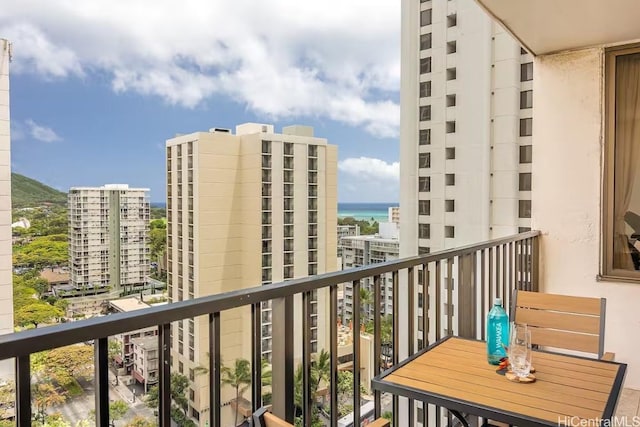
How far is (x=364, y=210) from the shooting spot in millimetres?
9805

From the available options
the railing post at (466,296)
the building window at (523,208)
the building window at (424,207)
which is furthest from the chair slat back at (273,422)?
the building window at (424,207)

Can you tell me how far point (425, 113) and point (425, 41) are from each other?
1.07 metres

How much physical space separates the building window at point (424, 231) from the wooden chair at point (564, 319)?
4.72 meters

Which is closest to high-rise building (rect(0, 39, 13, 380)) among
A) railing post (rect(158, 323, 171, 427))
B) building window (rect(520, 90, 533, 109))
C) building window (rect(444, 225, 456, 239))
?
railing post (rect(158, 323, 171, 427))

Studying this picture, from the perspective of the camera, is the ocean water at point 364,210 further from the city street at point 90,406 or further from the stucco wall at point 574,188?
the city street at point 90,406

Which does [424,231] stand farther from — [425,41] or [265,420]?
[265,420]

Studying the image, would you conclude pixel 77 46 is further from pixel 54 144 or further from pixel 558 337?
pixel 558 337

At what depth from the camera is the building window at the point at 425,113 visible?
7.43 metres

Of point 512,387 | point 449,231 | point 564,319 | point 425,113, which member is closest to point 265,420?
point 512,387

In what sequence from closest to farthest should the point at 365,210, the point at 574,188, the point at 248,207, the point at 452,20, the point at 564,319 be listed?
the point at 564,319 → the point at 574,188 → the point at 452,20 → the point at 365,210 → the point at 248,207

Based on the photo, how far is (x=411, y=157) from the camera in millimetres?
7414

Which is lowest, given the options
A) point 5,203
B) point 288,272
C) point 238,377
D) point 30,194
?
point 288,272

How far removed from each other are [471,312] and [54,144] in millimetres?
10212

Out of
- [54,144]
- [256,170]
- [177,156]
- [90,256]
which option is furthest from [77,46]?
[90,256]
